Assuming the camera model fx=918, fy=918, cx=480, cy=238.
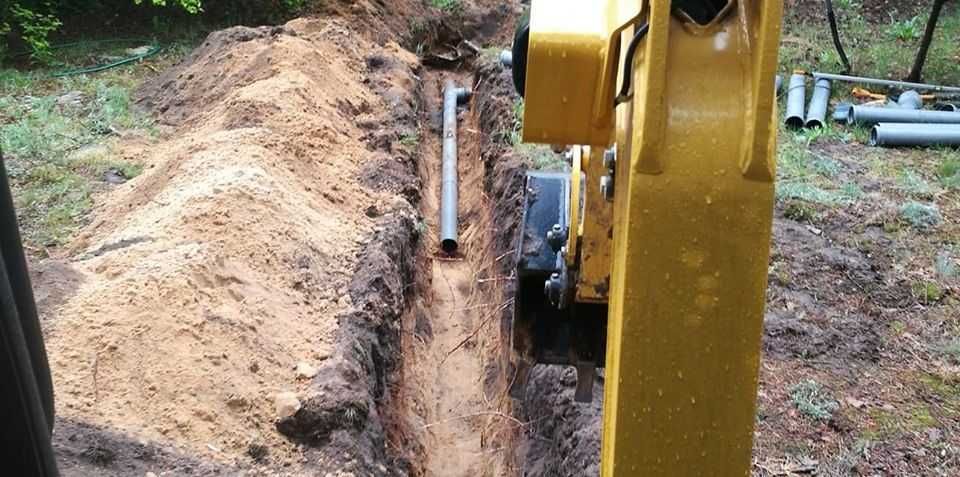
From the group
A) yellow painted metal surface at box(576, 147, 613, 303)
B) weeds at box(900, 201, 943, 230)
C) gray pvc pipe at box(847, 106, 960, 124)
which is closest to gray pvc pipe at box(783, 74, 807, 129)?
gray pvc pipe at box(847, 106, 960, 124)

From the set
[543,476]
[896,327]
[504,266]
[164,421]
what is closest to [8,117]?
[504,266]

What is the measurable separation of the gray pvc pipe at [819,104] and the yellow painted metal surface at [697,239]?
7804mm

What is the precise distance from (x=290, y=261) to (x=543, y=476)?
6.67 ft

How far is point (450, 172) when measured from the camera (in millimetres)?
8977

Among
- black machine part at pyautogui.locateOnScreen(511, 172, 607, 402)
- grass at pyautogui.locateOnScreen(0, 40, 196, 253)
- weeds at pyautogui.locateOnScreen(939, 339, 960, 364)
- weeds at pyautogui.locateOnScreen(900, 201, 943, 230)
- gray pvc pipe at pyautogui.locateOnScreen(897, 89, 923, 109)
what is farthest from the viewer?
gray pvc pipe at pyautogui.locateOnScreen(897, 89, 923, 109)

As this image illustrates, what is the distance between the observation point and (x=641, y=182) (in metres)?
1.95

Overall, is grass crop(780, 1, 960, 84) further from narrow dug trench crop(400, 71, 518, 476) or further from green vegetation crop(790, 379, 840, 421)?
green vegetation crop(790, 379, 840, 421)

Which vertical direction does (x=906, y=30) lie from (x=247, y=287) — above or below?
above

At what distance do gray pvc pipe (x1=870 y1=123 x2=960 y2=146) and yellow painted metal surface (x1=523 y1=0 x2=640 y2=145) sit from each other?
7.27 m

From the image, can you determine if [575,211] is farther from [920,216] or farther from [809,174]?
[809,174]

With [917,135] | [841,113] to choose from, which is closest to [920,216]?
[917,135]

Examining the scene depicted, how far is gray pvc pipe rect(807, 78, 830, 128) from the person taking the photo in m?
9.32

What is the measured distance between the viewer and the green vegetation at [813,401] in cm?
495

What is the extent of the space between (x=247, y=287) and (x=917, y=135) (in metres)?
6.69
